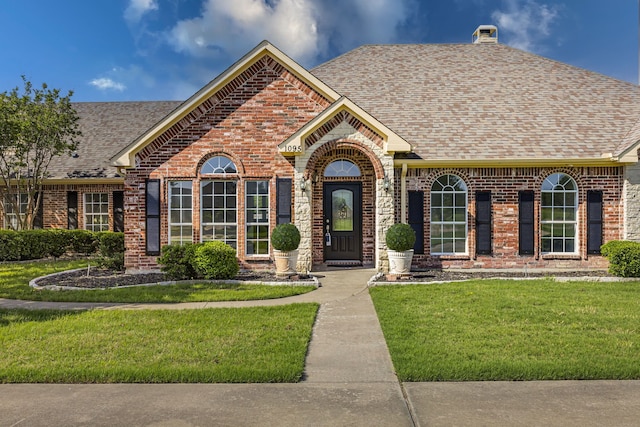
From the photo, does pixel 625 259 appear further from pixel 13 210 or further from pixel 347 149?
pixel 13 210

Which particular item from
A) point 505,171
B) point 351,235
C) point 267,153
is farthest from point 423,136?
point 267,153

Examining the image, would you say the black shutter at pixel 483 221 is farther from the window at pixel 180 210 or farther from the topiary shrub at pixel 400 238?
the window at pixel 180 210

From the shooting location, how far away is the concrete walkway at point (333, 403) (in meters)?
4.01

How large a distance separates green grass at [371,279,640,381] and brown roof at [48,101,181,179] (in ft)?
44.4

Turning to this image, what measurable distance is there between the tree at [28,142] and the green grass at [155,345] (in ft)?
36.3

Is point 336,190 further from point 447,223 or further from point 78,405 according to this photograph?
point 78,405

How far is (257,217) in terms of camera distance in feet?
43.3

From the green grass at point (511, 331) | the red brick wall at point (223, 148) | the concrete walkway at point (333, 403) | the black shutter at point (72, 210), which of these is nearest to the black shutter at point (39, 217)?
the black shutter at point (72, 210)

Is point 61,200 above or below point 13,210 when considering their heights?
above

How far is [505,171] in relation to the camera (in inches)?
521

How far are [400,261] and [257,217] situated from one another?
13.5 feet

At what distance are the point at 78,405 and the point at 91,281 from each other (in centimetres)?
797

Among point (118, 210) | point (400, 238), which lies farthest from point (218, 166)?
point (118, 210)

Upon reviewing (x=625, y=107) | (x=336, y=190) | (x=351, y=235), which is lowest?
(x=351, y=235)
